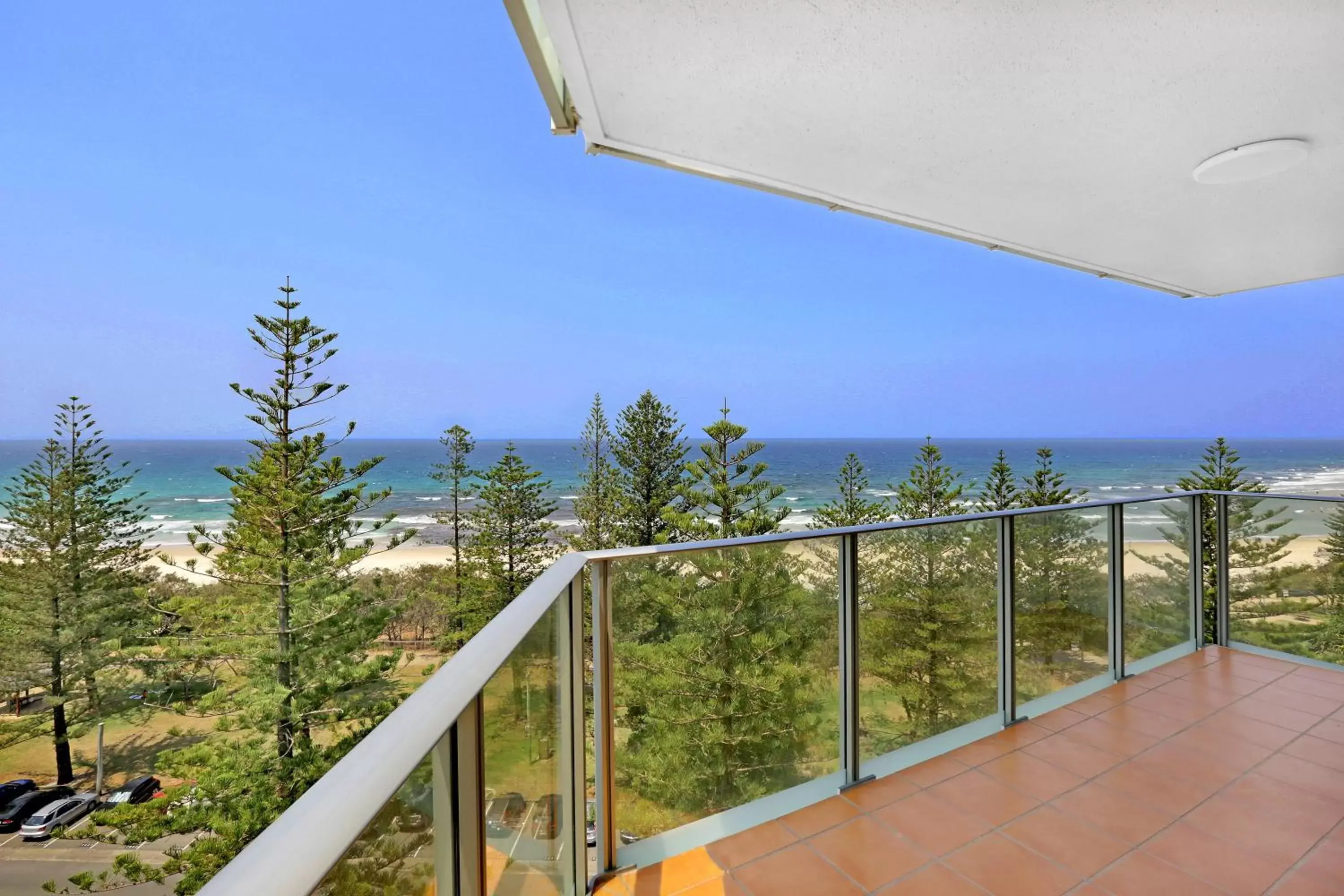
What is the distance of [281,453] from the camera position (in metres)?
13.1

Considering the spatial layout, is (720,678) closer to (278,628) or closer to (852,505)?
(278,628)

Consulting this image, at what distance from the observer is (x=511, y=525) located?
1858 centimetres

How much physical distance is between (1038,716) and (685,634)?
5.17ft

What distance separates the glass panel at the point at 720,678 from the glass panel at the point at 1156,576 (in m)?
1.93

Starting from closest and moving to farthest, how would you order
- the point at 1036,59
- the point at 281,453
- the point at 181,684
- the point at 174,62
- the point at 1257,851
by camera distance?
the point at 1036,59, the point at 1257,851, the point at 281,453, the point at 181,684, the point at 174,62

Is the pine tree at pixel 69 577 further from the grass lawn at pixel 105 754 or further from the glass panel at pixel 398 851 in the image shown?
the glass panel at pixel 398 851

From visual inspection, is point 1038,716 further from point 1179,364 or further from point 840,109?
point 1179,364

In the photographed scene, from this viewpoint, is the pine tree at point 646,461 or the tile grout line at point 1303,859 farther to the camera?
the pine tree at point 646,461

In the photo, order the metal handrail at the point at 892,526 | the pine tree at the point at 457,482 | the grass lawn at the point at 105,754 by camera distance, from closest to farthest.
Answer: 1. the metal handrail at the point at 892,526
2. the grass lawn at the point at 105,754
3. the pine tree at the point at 457,482

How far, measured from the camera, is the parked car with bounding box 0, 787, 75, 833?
13445mm

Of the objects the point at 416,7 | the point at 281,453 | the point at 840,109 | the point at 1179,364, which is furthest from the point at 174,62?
the point at 1179,364

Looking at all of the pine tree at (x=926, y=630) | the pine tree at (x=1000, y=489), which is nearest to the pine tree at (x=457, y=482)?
the pine tree at (x=1000, y=489)

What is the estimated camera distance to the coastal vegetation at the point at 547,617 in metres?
2.16

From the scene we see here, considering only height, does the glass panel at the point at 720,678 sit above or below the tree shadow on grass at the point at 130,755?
above
